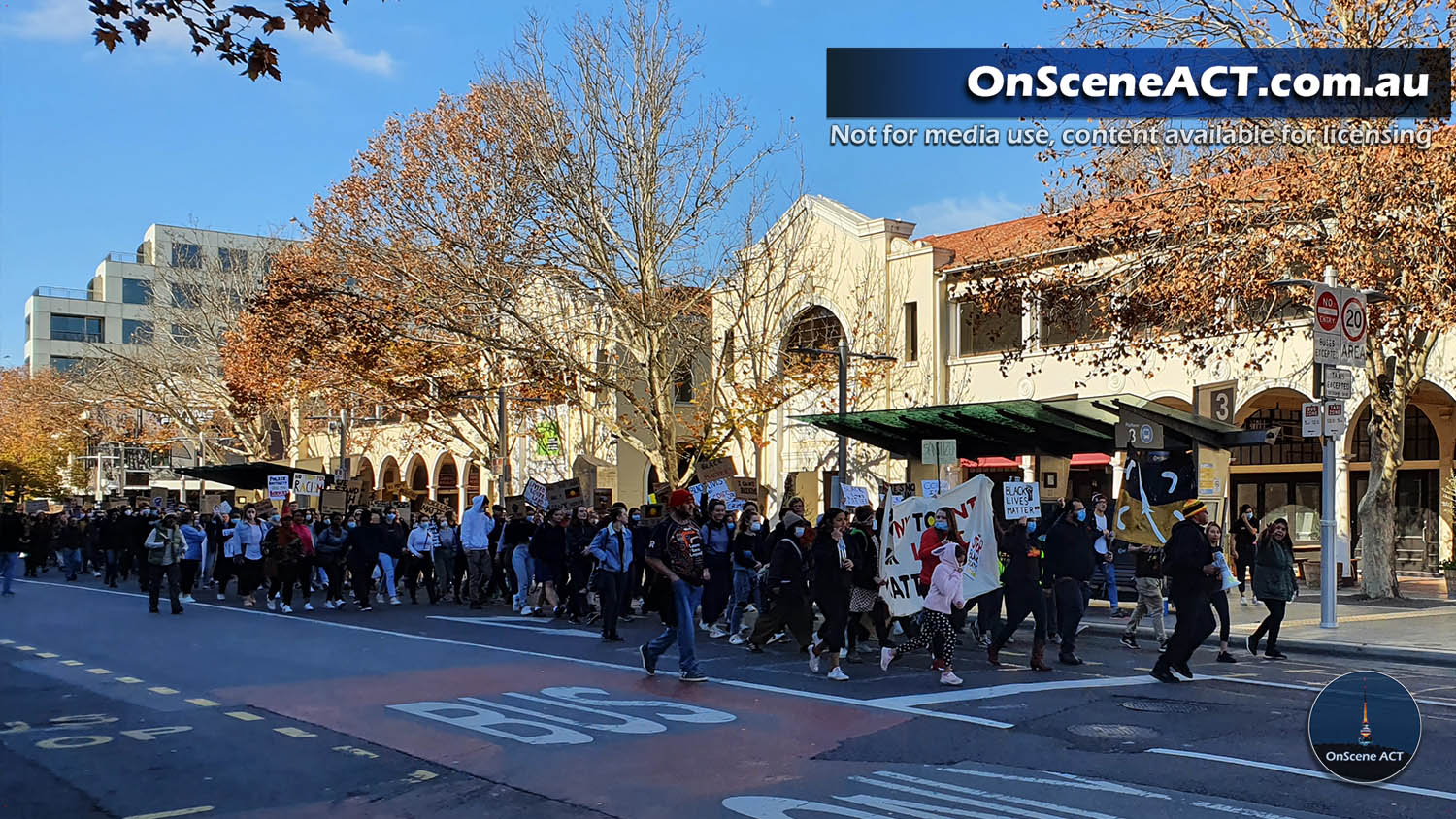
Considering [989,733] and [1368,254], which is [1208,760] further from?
[1368,254]

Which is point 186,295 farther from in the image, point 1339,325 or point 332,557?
point 1339,325

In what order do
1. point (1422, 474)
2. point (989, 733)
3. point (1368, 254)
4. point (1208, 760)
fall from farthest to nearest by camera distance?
point (1422, 474) → point (1368, 254) → point (989, 733) → point (1208, 760)

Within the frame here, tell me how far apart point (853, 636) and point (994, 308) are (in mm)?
11167

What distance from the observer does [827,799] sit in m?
7.25

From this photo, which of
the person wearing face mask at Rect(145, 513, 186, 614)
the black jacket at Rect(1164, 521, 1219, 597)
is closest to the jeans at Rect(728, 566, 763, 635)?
the black jacket at Rect(1164, 521, 1219, 597)

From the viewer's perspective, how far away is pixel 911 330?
1387 inches

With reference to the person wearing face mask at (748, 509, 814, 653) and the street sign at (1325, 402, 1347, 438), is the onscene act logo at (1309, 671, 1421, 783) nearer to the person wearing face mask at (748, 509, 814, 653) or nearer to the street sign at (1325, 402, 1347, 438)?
the person wearing face mask at (748, 509, 814, 653)

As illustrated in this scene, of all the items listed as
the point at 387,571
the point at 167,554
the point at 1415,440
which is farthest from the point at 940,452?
the point at 167,554

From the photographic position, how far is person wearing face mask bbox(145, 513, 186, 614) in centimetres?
2019

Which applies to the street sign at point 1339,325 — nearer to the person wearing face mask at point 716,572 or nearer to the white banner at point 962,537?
the white banner at point 962,537

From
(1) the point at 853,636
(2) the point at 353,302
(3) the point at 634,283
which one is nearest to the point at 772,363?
(3) the point at 634,283

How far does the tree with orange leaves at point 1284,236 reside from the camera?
1888 cm

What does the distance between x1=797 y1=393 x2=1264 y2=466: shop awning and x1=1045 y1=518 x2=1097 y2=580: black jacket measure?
6882 millimetres

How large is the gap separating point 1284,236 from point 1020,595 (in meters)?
10.1
